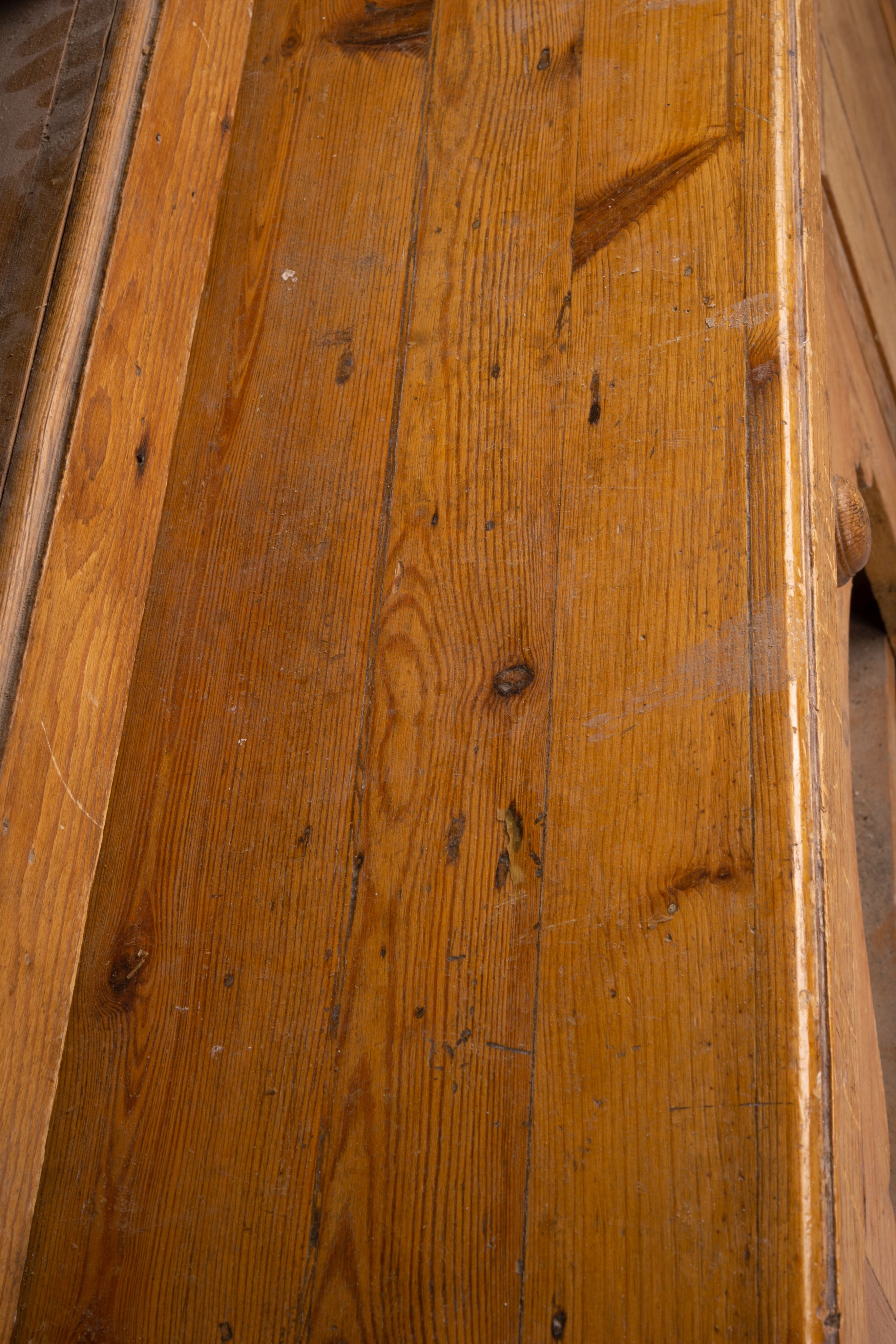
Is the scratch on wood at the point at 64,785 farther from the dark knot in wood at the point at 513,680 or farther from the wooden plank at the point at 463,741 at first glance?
the dark knot in wood at the point at 513,680

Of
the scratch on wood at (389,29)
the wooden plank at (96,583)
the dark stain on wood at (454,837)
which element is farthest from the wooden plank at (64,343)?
the dark stain on wood at (454,837)

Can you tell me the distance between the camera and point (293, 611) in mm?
875

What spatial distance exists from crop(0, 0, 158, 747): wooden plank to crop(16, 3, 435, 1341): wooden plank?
0.06 metres

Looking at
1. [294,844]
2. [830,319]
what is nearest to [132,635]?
[294,844]

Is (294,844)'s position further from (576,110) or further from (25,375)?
(576,110)

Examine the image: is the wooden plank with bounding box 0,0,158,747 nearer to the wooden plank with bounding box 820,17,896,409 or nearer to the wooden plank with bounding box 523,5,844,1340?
the wooden plank with bounding box 523,5,844,1340

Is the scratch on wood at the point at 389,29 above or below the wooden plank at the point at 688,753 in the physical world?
above

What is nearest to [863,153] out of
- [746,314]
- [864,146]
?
[864,146]

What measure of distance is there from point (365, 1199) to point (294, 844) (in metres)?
0.24

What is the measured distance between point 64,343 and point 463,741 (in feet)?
1.45

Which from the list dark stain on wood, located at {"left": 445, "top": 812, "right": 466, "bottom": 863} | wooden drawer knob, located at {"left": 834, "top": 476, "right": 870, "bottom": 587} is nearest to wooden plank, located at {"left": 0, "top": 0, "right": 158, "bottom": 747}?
dark stain on wood, located at {"left": 445, "top": 812, "right": 466, "bottom": 863}

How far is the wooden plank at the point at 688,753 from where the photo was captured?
0.62m

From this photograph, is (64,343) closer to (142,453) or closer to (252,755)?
(142,453)

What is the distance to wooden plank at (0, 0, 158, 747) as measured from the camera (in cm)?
81
